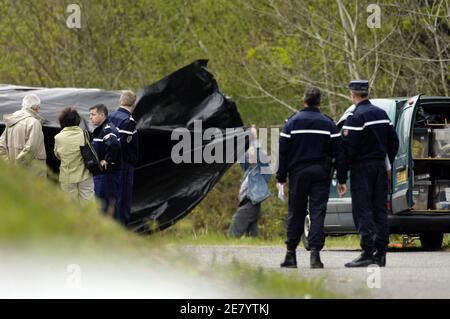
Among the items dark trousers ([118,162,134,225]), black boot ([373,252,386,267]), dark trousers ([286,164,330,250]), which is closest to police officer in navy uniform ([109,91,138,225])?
dark trousers ([118,162,134,225])

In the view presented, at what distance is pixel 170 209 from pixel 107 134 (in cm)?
411

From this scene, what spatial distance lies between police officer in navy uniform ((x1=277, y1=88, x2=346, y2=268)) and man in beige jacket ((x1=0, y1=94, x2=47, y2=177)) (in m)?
3.32

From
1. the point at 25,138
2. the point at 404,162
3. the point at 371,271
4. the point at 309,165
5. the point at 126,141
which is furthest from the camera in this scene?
the point at 404,162

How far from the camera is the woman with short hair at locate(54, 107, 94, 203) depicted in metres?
15.5

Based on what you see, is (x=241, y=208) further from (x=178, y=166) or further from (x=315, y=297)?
(x=315, y=297)

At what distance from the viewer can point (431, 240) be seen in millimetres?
18844

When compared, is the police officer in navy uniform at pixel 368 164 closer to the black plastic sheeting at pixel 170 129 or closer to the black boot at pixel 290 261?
the black boot at pixel 290 261

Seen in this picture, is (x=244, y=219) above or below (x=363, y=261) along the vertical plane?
below

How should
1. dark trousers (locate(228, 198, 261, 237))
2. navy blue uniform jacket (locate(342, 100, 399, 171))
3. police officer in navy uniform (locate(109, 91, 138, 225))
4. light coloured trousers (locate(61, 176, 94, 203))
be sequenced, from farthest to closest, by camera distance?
dark trousers (locate(228, 198, 261, 237)) < police officer in navy uniform (locate(109, 91, 138, 225)) < light coloured trousers (locate(61, 176, 94, 203)) < navy blue uniform jacket (locate(342, 100, 399, 171))

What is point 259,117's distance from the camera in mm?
32781

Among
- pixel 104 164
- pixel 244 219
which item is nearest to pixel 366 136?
pixel 104 164

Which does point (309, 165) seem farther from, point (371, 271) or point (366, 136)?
point (371, 271)

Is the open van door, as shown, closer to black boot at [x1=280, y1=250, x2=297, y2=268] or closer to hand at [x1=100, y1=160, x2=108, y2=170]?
black boot at [x1=280, y1=250, x2=297, y2=268]

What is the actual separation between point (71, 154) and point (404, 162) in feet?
14.7
